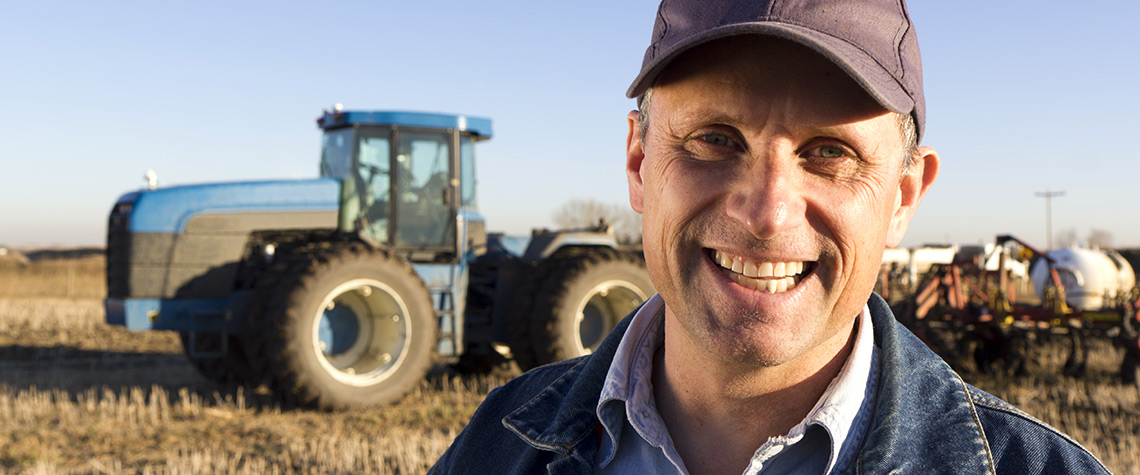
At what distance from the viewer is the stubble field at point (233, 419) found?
227 inches

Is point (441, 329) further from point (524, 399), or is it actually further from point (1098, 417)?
point (524, 399)

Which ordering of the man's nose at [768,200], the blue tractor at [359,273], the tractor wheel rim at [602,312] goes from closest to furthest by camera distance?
the man's nose at [768,200] < the blue tractor at [359,273] < the tractor wheel rim at [602,312]

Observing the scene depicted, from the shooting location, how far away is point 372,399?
759 cm

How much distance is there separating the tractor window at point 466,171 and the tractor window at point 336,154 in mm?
1060

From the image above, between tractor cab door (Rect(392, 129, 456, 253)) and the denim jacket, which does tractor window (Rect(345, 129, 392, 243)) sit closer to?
tractor cab door (Rect(392, 129, 456, 253))

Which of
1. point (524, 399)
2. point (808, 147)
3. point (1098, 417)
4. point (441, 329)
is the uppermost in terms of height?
point (808, 147)

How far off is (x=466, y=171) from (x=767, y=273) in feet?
25.1

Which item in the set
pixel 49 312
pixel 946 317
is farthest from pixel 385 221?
pixel 49 312

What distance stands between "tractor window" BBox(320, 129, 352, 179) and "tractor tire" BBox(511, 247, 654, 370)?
6.72ft

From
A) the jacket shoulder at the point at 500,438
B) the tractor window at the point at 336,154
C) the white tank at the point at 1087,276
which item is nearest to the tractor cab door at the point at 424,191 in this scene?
the tractor window at the point at 336,154

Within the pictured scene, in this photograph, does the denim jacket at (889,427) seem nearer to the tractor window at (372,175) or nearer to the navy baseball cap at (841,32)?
the navy baseball cap at (841,32)

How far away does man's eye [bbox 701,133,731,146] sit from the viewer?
1.55 m

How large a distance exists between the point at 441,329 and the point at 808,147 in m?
7.15

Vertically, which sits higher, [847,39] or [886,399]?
[847,39]
